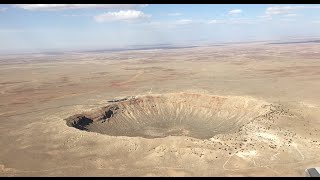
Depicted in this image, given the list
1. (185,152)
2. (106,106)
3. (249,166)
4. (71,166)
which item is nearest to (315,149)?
(249,166)

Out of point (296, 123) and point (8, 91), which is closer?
point (296, 123)

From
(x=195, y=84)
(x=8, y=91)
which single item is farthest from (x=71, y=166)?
(x=8, y=91)

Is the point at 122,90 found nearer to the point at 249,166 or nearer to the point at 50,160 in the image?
the point at 50,160
